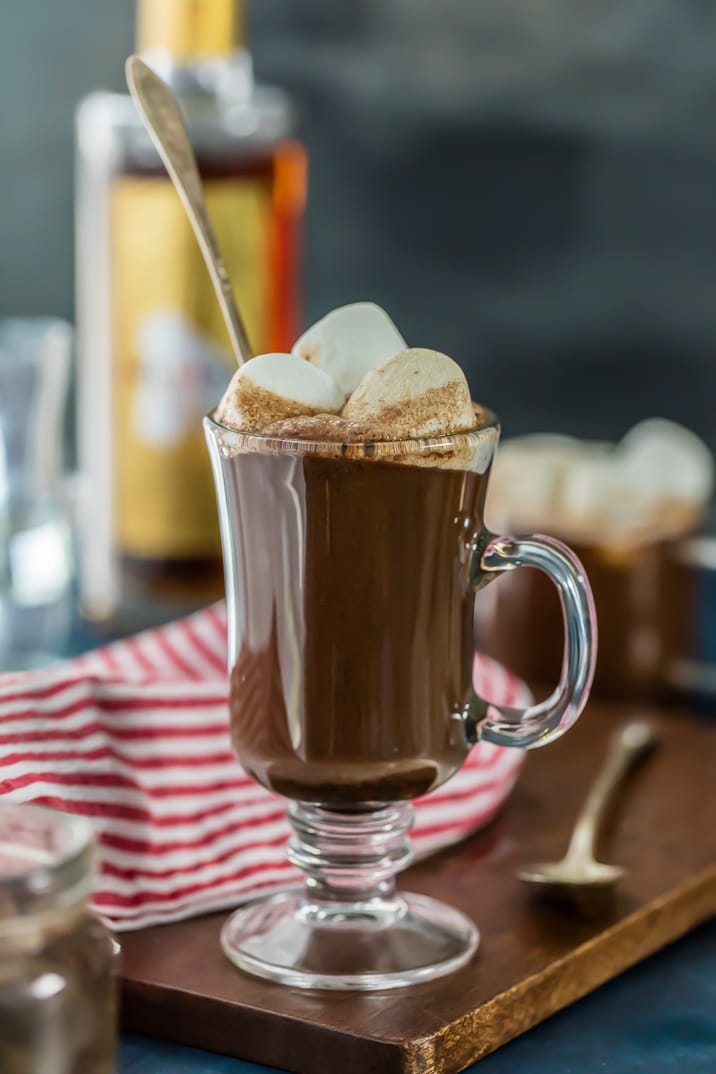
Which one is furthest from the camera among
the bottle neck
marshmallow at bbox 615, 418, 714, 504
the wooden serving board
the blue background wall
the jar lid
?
the blue background wall

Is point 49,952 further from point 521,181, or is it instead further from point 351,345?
point 521,181

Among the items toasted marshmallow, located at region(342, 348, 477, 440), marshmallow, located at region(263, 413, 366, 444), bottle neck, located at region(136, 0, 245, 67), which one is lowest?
marshmallow, located at region(263, 413, 366, 444)

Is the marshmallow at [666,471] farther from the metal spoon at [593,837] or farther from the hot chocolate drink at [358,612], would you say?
the hot chocolate drink at [358,612]

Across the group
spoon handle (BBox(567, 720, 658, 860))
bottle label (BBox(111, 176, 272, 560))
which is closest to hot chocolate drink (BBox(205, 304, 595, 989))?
spoon handle (BBox(567, 720, 658, 860))

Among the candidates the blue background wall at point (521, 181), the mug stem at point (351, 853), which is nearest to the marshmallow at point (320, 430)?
the mug stem at point (351, 853)

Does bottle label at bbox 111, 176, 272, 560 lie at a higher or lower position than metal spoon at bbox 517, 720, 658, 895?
higher

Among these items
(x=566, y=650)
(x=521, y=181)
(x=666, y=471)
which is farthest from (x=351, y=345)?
(x=521, y=181)

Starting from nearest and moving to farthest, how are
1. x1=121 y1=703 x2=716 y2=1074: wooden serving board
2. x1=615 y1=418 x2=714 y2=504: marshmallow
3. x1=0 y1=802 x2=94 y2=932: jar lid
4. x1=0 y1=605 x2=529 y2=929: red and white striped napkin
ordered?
x1=0 y1=802 x2=94 y2=932: jar lid
x1=121 y1=703 x2=716 y2=1074: wooden serving board
x1=0 y1=605 x2=529 y2=929: red and white striped napkin
x1=615 y1=418 x2=714 y2=504: marshmallow

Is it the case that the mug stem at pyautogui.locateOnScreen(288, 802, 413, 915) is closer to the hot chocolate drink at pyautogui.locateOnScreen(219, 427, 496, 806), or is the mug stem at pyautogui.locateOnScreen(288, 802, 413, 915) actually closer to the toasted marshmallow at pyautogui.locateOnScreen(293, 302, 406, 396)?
the hot chocolate drink at pyautogui.locateOnScreen(219, 427, 496, 806)
